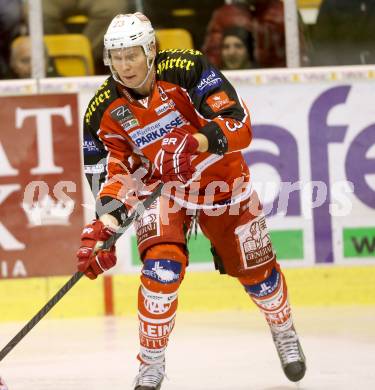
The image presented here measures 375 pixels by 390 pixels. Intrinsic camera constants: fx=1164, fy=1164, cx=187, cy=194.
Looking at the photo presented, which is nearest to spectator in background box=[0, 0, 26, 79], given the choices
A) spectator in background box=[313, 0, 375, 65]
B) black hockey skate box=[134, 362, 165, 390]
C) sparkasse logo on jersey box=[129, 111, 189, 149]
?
spectator in background box=[313, 0, 375, 65]

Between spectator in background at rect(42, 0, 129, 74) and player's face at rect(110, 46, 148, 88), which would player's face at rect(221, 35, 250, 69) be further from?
player's face at rect(110, 46, 148, 88)

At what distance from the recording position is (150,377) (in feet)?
13.8

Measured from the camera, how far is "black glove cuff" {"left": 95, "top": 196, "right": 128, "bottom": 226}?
4363mm

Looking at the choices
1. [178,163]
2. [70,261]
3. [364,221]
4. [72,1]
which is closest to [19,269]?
[70,261]

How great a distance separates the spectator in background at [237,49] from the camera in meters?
6.56

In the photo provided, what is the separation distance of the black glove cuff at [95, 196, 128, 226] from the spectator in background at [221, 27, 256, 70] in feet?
7.72

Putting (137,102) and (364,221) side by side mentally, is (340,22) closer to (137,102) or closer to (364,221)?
(364,221)

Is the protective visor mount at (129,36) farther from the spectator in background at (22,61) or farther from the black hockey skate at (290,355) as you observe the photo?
the spectator in background at (22,61)

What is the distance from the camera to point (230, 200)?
4535 mm

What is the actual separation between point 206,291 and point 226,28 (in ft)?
4.85

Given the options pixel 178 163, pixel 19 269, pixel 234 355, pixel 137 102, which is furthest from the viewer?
pixel 19 269

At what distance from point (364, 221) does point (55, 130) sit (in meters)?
1.77

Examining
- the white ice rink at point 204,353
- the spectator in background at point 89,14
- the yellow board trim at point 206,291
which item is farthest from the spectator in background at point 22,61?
the white ice rink at point 204,353

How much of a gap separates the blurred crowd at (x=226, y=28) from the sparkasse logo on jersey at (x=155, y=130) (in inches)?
85.3
